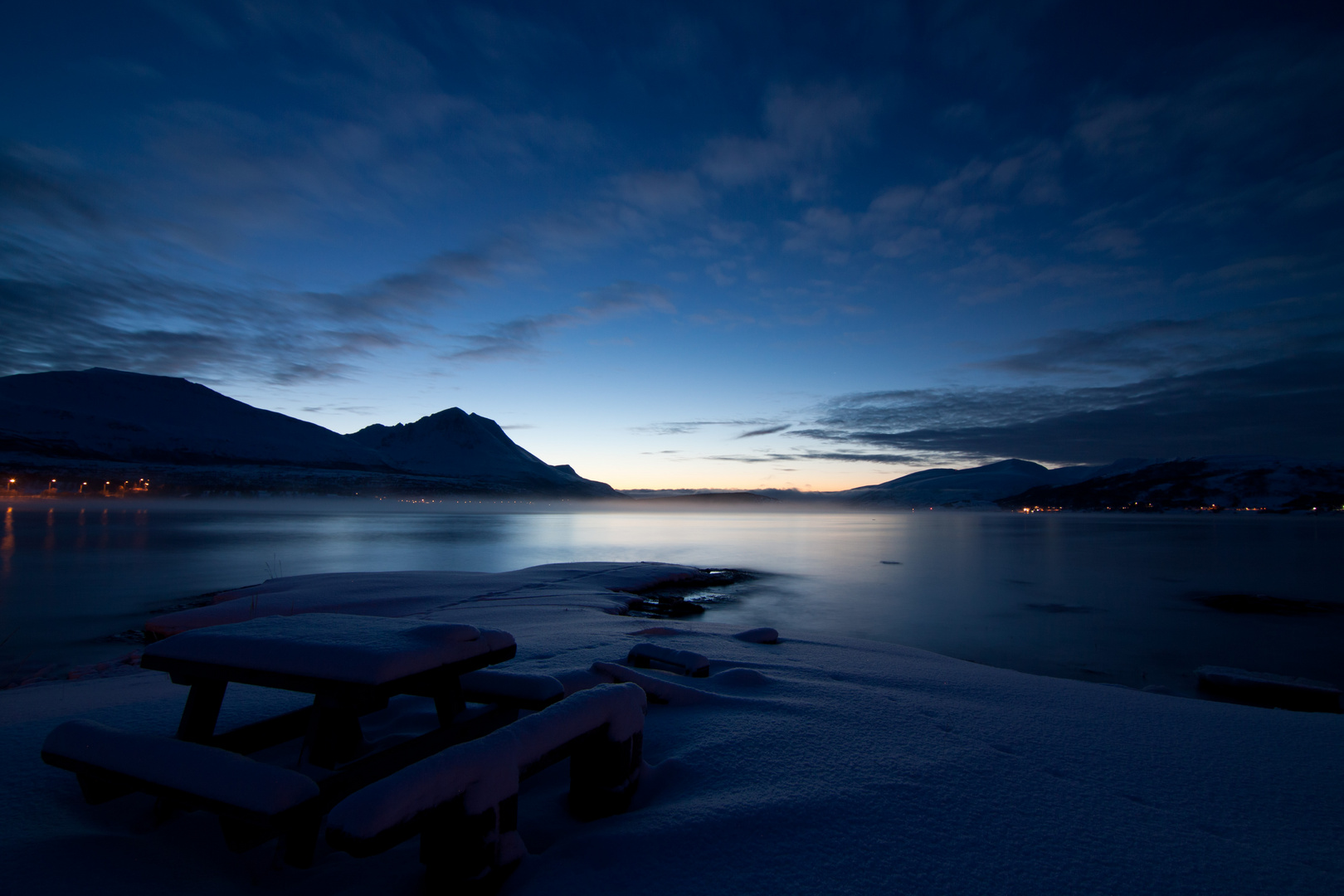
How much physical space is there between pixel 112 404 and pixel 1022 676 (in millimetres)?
270877

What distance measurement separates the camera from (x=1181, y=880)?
214cm

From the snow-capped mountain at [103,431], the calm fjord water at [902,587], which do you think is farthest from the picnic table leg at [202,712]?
the snow-capped mountain at [103,431]

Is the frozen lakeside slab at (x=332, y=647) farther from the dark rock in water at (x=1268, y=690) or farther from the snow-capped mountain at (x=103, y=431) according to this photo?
the snow-capped mountain at (x=103, y=431)

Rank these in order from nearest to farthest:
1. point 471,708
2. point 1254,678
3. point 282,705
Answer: point 282,705 → point 471,708 → point 1254,678

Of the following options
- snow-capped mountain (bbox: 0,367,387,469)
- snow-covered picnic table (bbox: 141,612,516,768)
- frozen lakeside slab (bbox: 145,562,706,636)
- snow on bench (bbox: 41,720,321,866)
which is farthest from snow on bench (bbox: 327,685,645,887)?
snow-capped mountain (bbox: 0,367,387,469)

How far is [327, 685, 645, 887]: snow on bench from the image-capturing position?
164 cm

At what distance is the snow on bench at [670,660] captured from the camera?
495cm

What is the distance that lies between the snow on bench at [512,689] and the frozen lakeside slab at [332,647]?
353mm

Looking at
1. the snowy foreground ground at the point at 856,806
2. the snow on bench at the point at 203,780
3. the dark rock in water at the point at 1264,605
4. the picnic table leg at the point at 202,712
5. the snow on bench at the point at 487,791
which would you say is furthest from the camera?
the dark rock in water at the point at 1264,605

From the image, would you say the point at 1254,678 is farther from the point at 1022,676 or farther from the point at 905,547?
the point at 905,547

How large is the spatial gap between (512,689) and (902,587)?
21603mm

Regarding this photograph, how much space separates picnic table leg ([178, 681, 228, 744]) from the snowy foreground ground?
0.31 meters

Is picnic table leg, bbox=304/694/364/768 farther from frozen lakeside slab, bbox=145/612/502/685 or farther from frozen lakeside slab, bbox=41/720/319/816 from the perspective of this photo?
frozen lakeside slab, bbox=41/720/319/816

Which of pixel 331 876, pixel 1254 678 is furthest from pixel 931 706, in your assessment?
pixel 1254 678
